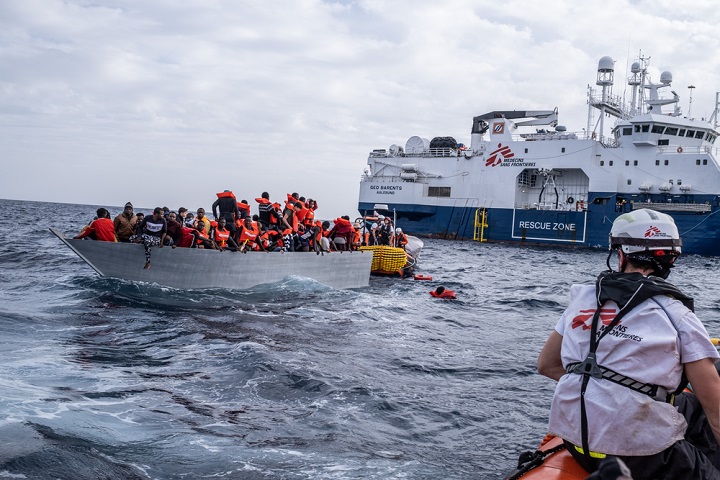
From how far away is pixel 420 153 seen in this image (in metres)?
49.8

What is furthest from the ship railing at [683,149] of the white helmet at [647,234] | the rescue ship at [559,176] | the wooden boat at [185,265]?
the white helmet at [647,234]

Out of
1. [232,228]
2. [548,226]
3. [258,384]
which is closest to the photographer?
[258,384]

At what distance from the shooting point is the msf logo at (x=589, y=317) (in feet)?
Result: 8.70

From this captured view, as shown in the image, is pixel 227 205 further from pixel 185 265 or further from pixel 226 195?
pixel 185 265

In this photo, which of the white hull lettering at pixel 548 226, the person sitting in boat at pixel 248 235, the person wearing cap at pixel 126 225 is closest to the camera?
the person wearing cap at pixel 126 225

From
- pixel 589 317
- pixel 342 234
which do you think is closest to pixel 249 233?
pixel 342 234

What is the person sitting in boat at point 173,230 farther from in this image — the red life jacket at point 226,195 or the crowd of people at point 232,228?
the red life jacket at point 226,195

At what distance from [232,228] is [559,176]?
3396 centimetres

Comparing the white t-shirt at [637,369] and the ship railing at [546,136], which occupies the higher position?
the ship railing at [546,136]

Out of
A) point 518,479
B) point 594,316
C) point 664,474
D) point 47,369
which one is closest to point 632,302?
point 594,316

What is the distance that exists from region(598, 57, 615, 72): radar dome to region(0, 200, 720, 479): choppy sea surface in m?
35.1

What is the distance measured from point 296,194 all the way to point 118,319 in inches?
298

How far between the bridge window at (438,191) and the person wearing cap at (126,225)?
115 ft

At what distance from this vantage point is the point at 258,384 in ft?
24.2
